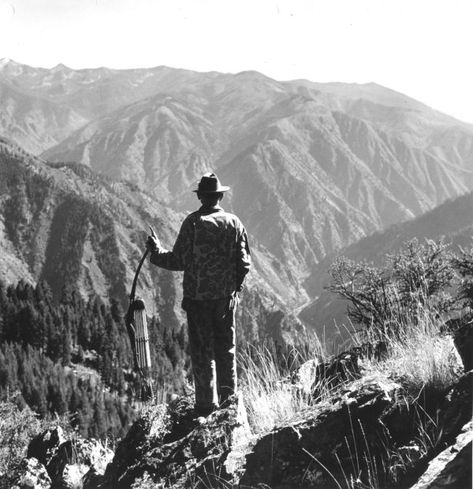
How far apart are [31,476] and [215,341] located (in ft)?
11.7

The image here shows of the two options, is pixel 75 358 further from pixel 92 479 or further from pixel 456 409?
pixel 456 409

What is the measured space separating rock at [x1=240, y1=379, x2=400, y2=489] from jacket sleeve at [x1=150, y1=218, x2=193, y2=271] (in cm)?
359

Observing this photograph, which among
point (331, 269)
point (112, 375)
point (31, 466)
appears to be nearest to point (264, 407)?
point (31, 466)

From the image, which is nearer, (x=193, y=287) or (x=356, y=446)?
(x=356, y=446)

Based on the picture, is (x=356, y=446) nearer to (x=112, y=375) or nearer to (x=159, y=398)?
(x=159, y=398)

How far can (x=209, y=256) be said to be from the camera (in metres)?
8.78

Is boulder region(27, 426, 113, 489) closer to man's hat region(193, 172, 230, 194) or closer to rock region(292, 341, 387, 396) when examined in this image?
rock region(292, 341, 387, 396)

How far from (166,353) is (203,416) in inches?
5143

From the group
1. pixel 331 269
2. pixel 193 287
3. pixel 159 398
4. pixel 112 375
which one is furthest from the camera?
pixel 112 375

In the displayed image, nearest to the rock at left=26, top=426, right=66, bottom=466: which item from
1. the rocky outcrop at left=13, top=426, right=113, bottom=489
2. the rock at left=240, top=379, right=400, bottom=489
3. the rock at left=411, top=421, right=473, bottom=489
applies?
the rocky outcrop at left=13, top=426, right=113, bottom=489

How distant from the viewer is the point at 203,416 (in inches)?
319

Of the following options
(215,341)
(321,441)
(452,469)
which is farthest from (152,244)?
(452,469)

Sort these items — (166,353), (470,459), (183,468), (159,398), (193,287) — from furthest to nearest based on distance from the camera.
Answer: (166,353) → (159,398) → (193,287) → (183,468) → (470,459)

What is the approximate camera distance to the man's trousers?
8.62 meters
